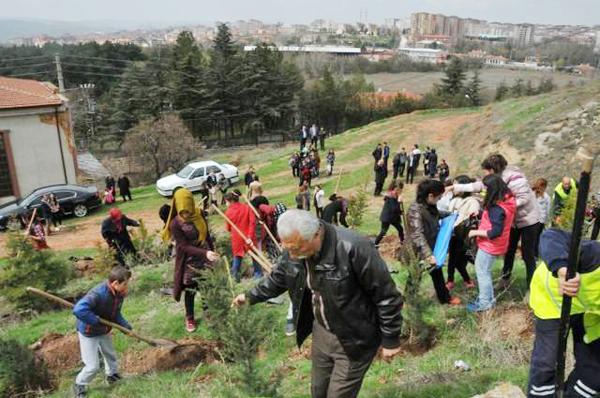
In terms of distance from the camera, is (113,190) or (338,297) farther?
(113,190)

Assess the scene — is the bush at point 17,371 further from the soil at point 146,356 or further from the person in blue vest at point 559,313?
the person in blue vest at point 559,313

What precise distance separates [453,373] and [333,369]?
1663 mm

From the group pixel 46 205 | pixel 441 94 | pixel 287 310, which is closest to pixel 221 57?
pixel 441 94

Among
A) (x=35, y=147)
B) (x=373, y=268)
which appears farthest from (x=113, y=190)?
(x=373, y=268)

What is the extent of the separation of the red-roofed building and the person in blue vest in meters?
27.6

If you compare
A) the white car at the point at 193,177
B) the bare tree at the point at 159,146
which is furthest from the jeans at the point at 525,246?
the bare tree at the point at 159,146

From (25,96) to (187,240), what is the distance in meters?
25.5

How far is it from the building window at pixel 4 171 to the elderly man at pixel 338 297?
26.7 metres

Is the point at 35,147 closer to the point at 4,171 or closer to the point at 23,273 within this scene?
the point at 4,171

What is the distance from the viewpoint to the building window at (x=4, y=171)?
2559 centimetres

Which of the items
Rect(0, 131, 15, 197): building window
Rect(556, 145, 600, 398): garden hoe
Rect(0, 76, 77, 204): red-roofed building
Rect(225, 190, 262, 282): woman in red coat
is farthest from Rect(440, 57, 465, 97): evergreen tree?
Rect(556, 145, 600, 398): garden hoe

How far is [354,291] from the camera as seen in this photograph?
128 inches

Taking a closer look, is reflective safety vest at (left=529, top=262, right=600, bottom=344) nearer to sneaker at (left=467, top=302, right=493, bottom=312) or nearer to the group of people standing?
sneaker at (left=467, top=302, right=493, bottom=312)

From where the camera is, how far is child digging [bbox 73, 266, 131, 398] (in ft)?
16.9
